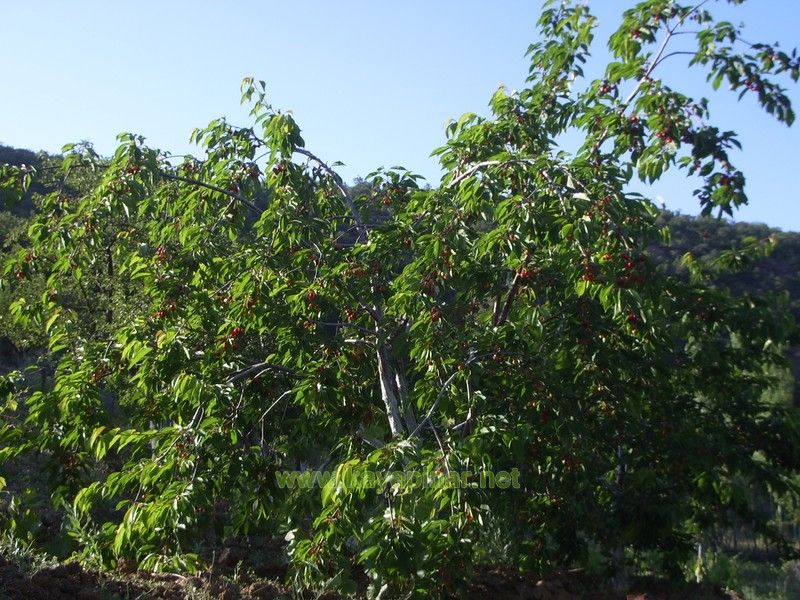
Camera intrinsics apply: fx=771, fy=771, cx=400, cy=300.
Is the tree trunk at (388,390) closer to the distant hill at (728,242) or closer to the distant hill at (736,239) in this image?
the distant hill at (736,239)

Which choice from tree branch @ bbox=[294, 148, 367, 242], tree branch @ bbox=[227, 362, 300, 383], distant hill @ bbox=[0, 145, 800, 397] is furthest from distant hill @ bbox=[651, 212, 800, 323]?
tree branch @ bbox=[227, 362, 300, 383]

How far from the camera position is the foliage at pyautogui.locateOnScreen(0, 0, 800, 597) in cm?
455

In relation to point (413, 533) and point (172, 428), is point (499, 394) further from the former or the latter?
point (172, 428)

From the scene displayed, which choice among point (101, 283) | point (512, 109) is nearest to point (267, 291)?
point (512, 109)

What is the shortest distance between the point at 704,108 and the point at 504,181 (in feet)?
4.60

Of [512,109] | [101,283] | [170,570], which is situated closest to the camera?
[170,570]

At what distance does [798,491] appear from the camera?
5852mm

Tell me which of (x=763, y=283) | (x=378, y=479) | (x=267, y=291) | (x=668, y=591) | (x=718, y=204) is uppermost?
(x=763, y=283)

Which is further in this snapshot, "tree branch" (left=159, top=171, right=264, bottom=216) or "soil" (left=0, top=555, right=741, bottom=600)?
"tree branch" (left=159, top=171, right=264, bottom=216)

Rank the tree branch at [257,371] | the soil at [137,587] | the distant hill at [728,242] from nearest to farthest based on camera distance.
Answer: the soil at [137,587] → the tree branch at [257,371] → the distant hill at [728,242]

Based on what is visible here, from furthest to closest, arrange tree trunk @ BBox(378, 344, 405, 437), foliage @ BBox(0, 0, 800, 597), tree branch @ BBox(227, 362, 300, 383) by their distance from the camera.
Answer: tree trunk @ BBox(378, 344, 405, 437)
tree branch @ BBox(227, 362, 300, 383)
foliage @ BBox(0, 0, 800, 597)

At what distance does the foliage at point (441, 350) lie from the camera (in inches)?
179

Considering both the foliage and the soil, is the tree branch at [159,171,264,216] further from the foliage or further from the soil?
the soil

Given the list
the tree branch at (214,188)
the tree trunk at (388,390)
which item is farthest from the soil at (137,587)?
the tree branch at (214,188)
